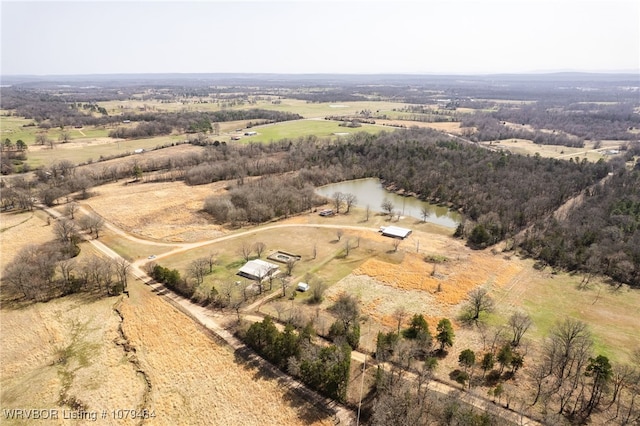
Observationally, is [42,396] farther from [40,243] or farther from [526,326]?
[526,326]

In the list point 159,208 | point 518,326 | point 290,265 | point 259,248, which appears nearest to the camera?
point 518,326

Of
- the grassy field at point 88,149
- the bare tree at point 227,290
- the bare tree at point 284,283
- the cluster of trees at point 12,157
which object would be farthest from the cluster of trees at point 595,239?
the cluster of trees at point 12,157

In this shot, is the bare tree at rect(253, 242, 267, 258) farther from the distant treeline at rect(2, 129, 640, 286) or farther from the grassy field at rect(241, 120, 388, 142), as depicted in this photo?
the grassy field at rect(241, 120, 388, 142)

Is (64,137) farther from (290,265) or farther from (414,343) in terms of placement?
(414,343)

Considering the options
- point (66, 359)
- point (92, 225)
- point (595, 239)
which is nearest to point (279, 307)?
point (66, 359)

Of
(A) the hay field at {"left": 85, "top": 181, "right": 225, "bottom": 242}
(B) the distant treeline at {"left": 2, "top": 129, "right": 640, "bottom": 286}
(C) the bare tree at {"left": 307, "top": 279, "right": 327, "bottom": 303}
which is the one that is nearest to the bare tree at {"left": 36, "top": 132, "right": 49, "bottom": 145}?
(B) the distant treeline at {"left": 2, "top": 129, "right": 640, "bottom": 286}

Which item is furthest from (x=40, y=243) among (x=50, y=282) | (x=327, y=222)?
(x=327, y=222)
